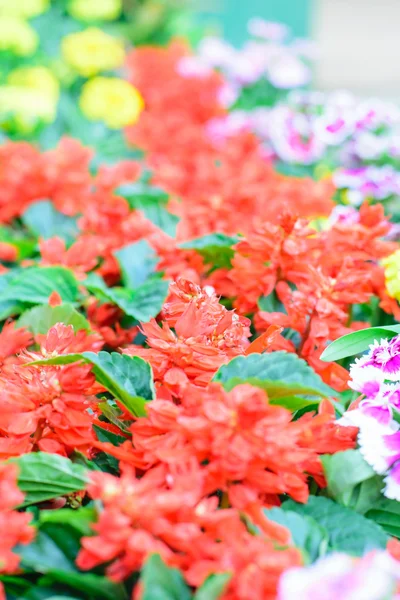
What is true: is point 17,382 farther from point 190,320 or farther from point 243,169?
point 243,169

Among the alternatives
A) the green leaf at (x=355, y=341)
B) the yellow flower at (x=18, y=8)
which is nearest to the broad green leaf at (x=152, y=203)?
the green leaf at (x=355, y=341)

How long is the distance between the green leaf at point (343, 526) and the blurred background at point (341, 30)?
3.04 metres

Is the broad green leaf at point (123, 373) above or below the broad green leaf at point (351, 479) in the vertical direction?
above

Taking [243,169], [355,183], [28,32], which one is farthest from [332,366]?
[28,32]

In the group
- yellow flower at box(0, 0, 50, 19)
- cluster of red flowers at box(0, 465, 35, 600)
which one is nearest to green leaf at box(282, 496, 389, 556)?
cluster of red flowers at box(0, 465, 35, 600)

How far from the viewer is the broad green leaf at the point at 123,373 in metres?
0.80

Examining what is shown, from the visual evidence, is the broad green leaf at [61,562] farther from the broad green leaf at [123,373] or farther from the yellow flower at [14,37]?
the yellow flower at [14,37]

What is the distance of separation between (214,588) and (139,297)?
65 centimetres

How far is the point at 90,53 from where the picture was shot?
9.83ft

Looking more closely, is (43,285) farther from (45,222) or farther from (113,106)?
(113,106)

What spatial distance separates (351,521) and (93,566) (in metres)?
0.26

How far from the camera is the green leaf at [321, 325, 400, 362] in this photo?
0.95m

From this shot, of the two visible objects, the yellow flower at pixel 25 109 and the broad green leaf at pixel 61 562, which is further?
the yellow flower at pixel 25 109

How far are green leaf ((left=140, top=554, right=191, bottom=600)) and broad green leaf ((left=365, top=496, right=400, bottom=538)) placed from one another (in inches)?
10.6
